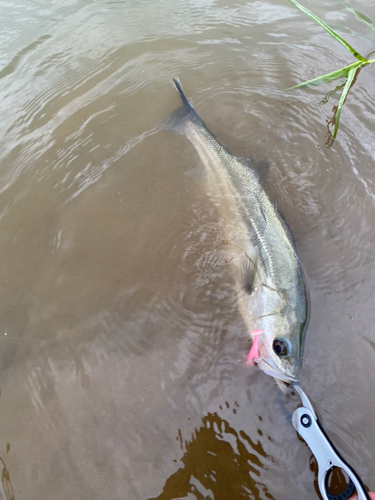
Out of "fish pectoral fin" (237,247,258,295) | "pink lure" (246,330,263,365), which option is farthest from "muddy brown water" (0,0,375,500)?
"fish pectoral fin" (237,247,258,295)

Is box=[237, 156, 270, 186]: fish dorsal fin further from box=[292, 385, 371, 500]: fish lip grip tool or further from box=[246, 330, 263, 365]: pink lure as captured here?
box=[292, 385, 371, 500]: fish lip grip tool

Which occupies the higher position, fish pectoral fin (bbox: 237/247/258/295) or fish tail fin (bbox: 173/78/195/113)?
fish tail fin (bbox: 173/78/195/113)

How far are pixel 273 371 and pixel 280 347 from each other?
0.20 metres

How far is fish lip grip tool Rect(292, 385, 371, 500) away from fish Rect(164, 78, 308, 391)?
0.25m

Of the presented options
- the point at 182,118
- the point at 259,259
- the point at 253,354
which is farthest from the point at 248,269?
the point at 182,118

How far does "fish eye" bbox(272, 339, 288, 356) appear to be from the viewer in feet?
8.55

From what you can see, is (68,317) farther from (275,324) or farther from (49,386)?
(275,324)

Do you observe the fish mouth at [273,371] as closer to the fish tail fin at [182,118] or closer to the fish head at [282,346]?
the fish head at [282,346]

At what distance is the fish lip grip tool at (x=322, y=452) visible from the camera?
1.88m

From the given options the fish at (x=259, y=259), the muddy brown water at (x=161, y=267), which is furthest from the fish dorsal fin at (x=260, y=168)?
the muddy brown water at (x=161, y=267)

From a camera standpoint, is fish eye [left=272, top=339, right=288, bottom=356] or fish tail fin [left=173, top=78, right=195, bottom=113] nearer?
fish eye [left=272, top=339, right=288, bottom=356]

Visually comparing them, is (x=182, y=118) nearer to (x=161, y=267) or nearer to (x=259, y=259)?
(x=161, y=267)

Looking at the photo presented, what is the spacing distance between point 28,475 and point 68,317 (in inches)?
48.5

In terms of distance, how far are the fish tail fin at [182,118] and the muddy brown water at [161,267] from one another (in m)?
0.16
